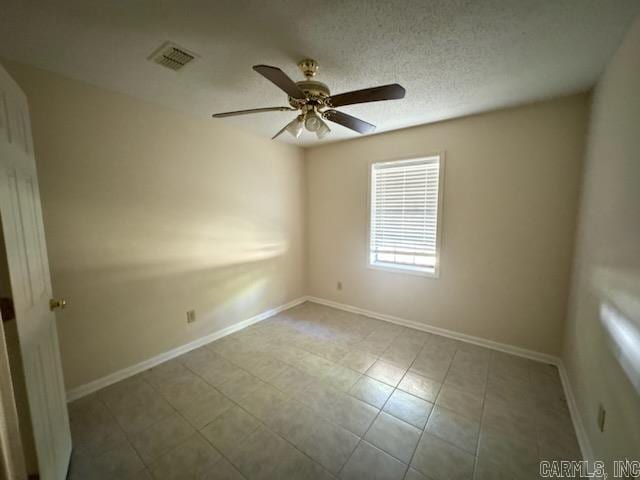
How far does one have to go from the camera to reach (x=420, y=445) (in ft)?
4.99

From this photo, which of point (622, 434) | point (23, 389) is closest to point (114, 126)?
point (23, 389)

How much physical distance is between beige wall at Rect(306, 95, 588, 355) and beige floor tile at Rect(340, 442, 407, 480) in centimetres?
180

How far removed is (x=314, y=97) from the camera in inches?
62.6

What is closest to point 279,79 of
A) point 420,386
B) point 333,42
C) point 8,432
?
point 333,42

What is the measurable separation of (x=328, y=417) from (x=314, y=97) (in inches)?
85.2

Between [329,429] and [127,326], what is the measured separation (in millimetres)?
1899

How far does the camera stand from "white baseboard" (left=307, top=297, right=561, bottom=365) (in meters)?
2.37

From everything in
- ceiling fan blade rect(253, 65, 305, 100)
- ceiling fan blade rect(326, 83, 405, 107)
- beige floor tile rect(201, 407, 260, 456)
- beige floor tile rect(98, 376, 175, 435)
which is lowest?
beige floor tile rect(201, 407, 260, 456)

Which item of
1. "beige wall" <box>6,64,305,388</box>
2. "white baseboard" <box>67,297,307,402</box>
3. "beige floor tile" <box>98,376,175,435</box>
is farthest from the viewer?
"white baseboard" <box>67,297,307,402</box>

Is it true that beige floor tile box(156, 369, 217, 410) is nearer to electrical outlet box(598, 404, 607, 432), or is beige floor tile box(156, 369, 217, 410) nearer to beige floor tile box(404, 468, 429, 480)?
beige floor tile box(404, 468, 429, 480)

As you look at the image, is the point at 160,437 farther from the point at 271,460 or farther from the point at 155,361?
the point at 155,361

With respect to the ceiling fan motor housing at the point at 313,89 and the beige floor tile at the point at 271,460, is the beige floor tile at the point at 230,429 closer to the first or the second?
the beige floor tile at the point at 271,460

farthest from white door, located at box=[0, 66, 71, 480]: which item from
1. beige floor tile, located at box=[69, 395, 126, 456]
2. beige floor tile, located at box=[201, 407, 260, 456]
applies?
beige floor tile, located at box=[201, 407, 260, 456]

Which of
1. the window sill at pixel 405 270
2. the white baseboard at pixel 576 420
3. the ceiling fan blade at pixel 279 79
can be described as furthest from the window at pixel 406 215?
the ceiling fan blade at pixel 279 79
